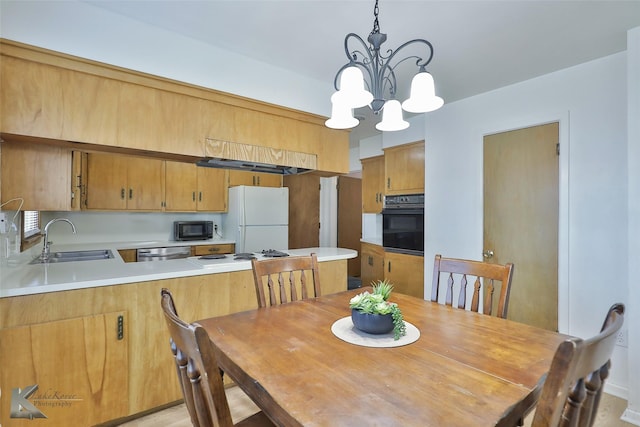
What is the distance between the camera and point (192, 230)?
4043 millimetres

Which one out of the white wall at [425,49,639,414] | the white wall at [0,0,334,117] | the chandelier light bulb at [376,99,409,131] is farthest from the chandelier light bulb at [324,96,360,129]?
the white wall at [425,49,639,414]

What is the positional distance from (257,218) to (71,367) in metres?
2.58

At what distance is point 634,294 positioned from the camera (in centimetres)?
187

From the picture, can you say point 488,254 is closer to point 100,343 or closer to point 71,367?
point 100,343

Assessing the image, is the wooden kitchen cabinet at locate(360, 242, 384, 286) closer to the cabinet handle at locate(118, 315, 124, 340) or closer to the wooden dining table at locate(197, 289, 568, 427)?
the wooden dining table at locate(197, 289, 568, 427)

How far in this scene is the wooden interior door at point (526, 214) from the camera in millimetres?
2490

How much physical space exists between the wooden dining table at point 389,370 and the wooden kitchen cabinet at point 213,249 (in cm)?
271

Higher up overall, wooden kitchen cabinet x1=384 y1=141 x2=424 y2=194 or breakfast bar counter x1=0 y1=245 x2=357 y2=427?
wooden kitchen cabinet x1=384 y1=141 x2=424 y2=194

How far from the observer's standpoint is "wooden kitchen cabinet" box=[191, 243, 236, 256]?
3812 millimetres

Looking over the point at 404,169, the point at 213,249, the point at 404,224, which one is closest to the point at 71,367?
the point at 213,249

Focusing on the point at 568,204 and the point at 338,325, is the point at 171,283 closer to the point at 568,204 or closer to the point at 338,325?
the point at 338,325

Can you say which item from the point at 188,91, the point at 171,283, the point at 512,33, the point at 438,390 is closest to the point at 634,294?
the point at 512,33

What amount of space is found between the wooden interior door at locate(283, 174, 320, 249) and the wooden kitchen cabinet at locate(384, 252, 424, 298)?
170cm

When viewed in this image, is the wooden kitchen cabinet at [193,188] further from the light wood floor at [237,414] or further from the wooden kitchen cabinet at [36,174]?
the light wood floor at [237,414]
